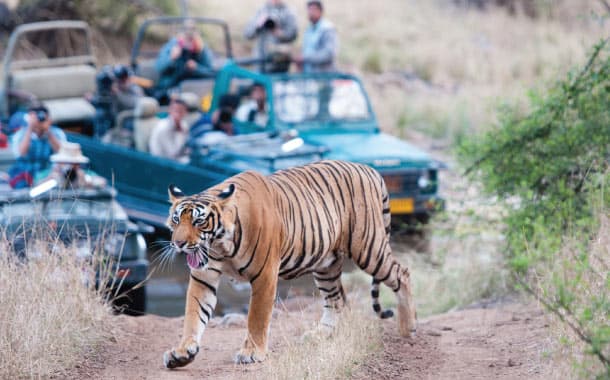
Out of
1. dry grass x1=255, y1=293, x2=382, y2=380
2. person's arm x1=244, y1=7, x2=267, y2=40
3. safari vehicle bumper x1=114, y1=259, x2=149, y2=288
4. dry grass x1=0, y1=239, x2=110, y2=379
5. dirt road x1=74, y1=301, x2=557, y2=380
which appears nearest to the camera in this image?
Answer: dry grass x1=255, y1=293, x2=382, y2=380

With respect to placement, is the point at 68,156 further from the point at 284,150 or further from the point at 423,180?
the point at 423,180

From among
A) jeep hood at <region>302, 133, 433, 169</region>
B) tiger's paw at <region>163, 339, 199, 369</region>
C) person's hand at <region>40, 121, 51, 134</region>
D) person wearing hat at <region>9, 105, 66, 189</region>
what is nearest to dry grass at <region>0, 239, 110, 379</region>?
tiger's paw at <region>163, 339, 199, 369</region>

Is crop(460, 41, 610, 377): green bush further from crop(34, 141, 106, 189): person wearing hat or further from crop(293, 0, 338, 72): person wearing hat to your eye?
crop(293, 0, 338, 72): person wearing hat

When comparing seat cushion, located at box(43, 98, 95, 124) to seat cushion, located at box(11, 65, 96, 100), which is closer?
seat cushion, located at box(43, 98, 95, 124)

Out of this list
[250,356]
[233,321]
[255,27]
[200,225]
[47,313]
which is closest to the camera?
[200,225]

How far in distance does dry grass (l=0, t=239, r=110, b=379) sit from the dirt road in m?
0.18

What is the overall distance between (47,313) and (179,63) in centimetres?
780

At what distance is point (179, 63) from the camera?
13.6 metres

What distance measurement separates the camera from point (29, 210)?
26.4 feet

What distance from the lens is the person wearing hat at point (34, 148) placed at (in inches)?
370

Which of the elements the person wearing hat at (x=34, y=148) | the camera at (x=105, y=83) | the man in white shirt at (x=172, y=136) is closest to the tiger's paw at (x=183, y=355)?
the person wearing hat at (x=34, y=148)

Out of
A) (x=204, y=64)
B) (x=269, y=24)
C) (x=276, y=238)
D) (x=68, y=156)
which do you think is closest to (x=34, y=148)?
(x=68, y=156)

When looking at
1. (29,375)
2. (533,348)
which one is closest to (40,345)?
(29,375)

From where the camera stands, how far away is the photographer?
1385 centimetres
